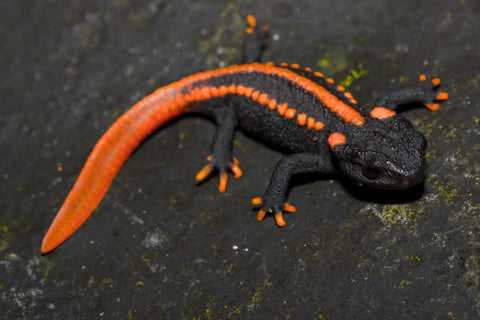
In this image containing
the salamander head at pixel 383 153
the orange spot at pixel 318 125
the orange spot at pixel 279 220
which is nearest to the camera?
the salamander head at pixel 383 153

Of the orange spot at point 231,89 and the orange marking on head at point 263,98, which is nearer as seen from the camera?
the orange marking on head at point 263,98

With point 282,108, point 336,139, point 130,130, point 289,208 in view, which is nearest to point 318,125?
point 336,139

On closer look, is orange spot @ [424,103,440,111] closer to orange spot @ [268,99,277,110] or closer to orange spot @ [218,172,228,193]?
orange spot @ [268,99,277,110]

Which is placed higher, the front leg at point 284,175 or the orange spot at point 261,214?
the front leg at point 284,175

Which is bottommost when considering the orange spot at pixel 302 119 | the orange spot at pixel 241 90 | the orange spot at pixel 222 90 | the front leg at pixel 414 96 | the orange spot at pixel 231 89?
the orange spot at pixel 222 90

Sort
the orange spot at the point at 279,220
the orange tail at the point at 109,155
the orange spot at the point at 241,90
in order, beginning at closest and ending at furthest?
the orange spot at the point at 279,220, the orange tail at the point at 109,155, the orange spot at the point at 241,90

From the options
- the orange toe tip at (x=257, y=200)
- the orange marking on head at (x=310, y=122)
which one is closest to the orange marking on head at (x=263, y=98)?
the orange marking on head at (x=310, y=122)

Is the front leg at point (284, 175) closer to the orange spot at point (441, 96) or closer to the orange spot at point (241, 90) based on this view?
the orange spot at point (241, 90)

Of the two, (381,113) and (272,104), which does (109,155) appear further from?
(381,113)
